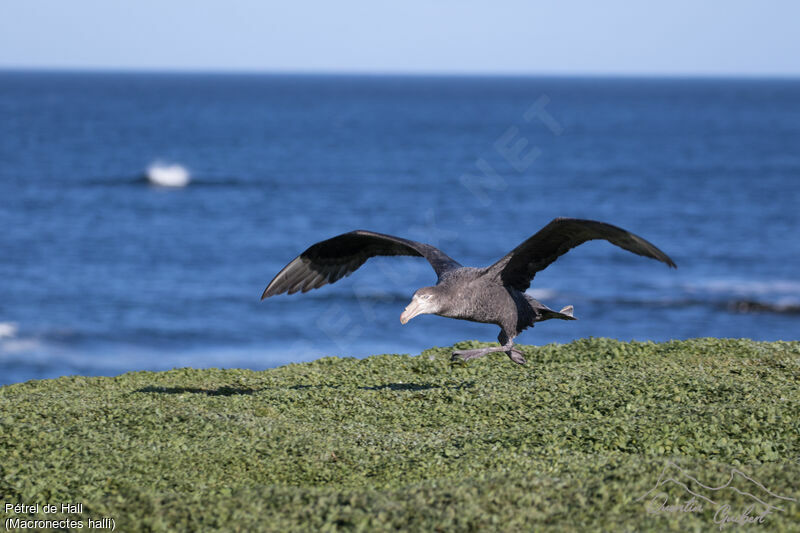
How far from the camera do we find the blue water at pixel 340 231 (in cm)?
2775

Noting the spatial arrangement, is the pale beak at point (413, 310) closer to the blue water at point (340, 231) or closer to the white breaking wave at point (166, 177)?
the blue water at point (340, 231)

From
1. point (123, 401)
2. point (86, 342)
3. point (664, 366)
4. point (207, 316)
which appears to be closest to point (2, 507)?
point (123, 401)

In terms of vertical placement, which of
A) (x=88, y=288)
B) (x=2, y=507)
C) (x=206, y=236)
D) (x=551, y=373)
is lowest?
(x=2, y=507)

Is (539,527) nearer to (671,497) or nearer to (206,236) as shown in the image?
(671,497)

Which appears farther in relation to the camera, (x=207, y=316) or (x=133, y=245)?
(x=133, y=245)

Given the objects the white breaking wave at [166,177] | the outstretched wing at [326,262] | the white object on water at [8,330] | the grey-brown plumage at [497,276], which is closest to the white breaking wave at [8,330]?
the white object on water at [8,330]

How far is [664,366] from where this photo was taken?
11.9m

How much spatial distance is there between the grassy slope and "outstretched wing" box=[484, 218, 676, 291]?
59.9 inches

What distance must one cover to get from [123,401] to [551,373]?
17.9ft

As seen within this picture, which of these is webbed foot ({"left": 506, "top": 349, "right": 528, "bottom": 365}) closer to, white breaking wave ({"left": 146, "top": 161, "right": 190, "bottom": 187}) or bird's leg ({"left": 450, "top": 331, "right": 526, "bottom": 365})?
bird's leg ({"left": 450, "top": 331, "right": 526, "bottom": 365})
